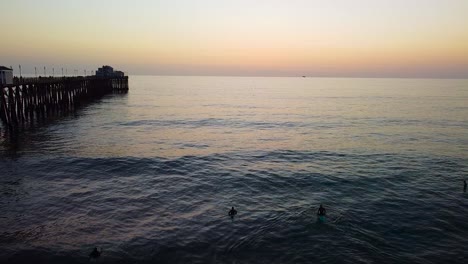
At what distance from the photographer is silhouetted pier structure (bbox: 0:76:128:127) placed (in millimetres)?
→ 45031

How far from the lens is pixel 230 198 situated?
22.4 meters

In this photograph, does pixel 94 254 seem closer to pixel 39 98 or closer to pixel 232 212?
pixel 232 212

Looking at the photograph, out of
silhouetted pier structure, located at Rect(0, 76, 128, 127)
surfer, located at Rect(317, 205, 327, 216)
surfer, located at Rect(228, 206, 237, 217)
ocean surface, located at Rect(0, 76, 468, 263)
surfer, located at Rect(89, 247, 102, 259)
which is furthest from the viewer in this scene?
silhouetted pier structure, located at Rect(0, 76, 128, 127)

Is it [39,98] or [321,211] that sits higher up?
[39,98]

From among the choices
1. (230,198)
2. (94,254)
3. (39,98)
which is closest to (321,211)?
(230,198)

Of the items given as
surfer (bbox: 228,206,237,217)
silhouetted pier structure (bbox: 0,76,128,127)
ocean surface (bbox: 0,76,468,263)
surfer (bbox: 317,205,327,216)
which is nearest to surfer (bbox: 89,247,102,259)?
ocean surface (bbox: 0,76,468,263)

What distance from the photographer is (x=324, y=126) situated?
54938mm

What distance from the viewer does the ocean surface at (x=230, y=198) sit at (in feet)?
51.3

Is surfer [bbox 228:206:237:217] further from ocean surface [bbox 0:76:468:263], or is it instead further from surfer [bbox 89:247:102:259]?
surfer [bbox 89:247:102:259]

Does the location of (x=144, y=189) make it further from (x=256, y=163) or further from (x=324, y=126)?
(x=324, y=126)

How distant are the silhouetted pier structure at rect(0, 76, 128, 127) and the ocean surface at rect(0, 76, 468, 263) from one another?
480 cm

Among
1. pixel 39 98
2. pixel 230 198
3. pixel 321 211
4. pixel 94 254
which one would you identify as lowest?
pixel 230 198

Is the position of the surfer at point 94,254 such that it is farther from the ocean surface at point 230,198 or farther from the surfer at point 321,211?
the surfer at point 321,211

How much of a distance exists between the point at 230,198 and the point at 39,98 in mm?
47921
